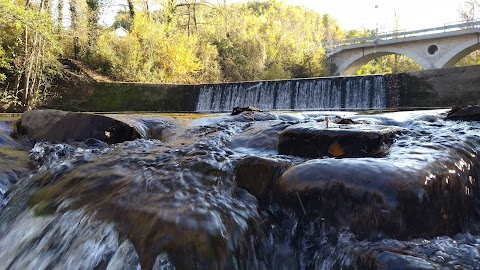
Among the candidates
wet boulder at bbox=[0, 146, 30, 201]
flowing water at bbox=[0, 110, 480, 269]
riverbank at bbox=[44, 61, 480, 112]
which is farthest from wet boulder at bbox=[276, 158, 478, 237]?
riverbank at bbox=[44, 61, 480, 112]

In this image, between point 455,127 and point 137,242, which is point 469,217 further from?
point 455,127

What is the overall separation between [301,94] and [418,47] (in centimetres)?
2035


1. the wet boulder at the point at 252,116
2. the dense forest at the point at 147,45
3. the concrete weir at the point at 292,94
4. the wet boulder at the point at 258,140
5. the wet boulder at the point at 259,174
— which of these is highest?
the dense forest at the point at 147,45

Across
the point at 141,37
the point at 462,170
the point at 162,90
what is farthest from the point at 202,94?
the point at 462,170

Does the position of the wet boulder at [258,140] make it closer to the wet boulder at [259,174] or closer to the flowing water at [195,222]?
the flowing water at [195,222]

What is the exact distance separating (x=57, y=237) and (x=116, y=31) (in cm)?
1897

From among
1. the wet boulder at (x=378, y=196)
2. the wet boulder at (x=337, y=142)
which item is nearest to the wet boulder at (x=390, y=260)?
the wet boulder at (x=378, y=196)

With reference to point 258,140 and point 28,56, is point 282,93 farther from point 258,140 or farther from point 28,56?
point 258,140

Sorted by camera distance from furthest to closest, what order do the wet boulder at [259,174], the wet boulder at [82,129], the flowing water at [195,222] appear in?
the wet boulder at [82,129]
the wet boulder at [259,174]
the flowing water at [195,222]

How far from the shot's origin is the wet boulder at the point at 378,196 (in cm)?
196

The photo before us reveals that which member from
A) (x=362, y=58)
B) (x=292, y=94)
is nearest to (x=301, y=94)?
(x=292, y=94)

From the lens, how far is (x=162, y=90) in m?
14.3

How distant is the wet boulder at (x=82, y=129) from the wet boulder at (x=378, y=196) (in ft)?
8.75

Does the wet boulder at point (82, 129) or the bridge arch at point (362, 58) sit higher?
the bridge arch at point (362, 58)
